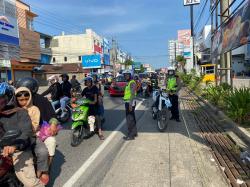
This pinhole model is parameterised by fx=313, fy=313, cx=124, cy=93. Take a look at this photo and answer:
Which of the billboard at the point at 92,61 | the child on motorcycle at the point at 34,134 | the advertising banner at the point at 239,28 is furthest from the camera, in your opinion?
the billboard at the point at 92,61

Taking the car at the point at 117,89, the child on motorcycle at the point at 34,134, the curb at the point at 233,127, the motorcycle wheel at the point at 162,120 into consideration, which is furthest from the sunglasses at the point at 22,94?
the car at the point at 117,89

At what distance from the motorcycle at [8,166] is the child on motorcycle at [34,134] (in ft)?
1.06

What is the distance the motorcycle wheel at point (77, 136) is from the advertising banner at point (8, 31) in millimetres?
23334

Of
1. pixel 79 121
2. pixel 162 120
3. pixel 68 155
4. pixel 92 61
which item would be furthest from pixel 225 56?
pixel 92 61

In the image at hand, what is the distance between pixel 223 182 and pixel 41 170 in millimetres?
2827

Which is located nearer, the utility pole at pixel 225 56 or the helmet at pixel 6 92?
the helmet at pixel 6 92

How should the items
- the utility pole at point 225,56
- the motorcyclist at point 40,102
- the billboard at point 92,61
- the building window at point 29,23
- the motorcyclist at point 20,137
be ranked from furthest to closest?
the billboard at point 92,61 < the building window at point 29,23 < the utility pole at point 225,56 < the motorcyclist at point 40,102 < the motorcyclist at point 20,137

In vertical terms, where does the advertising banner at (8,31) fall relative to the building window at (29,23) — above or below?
below

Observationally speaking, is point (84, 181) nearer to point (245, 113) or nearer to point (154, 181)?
point (154, 181)

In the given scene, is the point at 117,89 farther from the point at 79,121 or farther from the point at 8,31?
the point at 79,121

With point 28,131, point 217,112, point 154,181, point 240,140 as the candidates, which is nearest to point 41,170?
point 28,131

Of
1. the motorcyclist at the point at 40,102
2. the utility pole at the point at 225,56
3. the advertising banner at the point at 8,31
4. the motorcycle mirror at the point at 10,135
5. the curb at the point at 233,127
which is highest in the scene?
the advertising banner at the point at 8,31

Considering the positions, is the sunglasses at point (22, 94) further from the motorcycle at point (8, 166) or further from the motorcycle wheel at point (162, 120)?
the motorcycle wheel at point (162, 120)

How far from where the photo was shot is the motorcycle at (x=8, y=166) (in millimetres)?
3301
